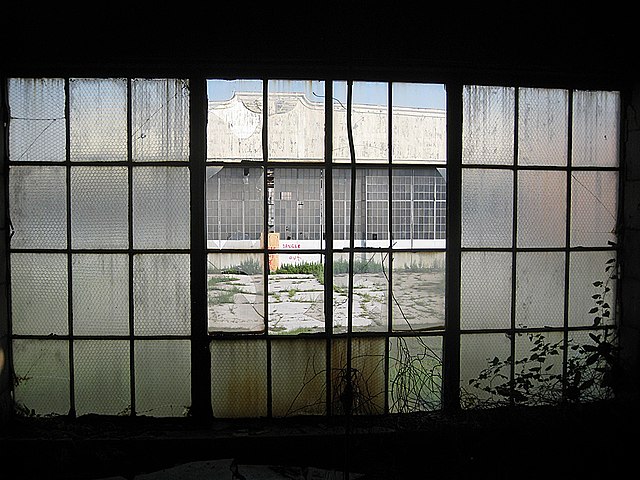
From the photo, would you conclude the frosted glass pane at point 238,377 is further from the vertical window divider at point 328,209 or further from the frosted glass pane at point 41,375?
the frosted glass pane at point 41,375

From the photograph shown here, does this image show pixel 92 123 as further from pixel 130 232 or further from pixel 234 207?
pixel 234 207

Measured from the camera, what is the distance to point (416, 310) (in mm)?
3172

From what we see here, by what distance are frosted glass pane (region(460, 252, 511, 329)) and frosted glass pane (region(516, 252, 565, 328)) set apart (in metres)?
0.08

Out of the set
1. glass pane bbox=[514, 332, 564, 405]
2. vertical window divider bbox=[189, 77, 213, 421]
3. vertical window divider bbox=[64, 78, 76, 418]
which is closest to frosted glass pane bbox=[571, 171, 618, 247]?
glass pane bbox=[514, 332, 564, 405]

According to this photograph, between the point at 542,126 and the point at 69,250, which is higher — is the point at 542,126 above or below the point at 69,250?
above

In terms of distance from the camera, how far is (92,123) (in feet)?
9.86

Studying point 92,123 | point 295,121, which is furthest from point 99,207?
point 295,121

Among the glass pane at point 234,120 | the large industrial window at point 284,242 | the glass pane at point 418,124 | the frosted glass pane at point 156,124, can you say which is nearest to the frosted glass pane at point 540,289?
the large industrial window at point 284,242

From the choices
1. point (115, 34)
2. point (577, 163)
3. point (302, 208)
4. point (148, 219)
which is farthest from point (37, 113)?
point (577, 163)

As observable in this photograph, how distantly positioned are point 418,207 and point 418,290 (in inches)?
20.3

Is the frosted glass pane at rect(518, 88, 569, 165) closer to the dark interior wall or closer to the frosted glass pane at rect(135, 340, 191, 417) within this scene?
the dark interior wall

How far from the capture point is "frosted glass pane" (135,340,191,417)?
3061 mm

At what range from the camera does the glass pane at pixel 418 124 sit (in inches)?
123

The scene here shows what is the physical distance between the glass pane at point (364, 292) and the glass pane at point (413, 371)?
186 millimetres
